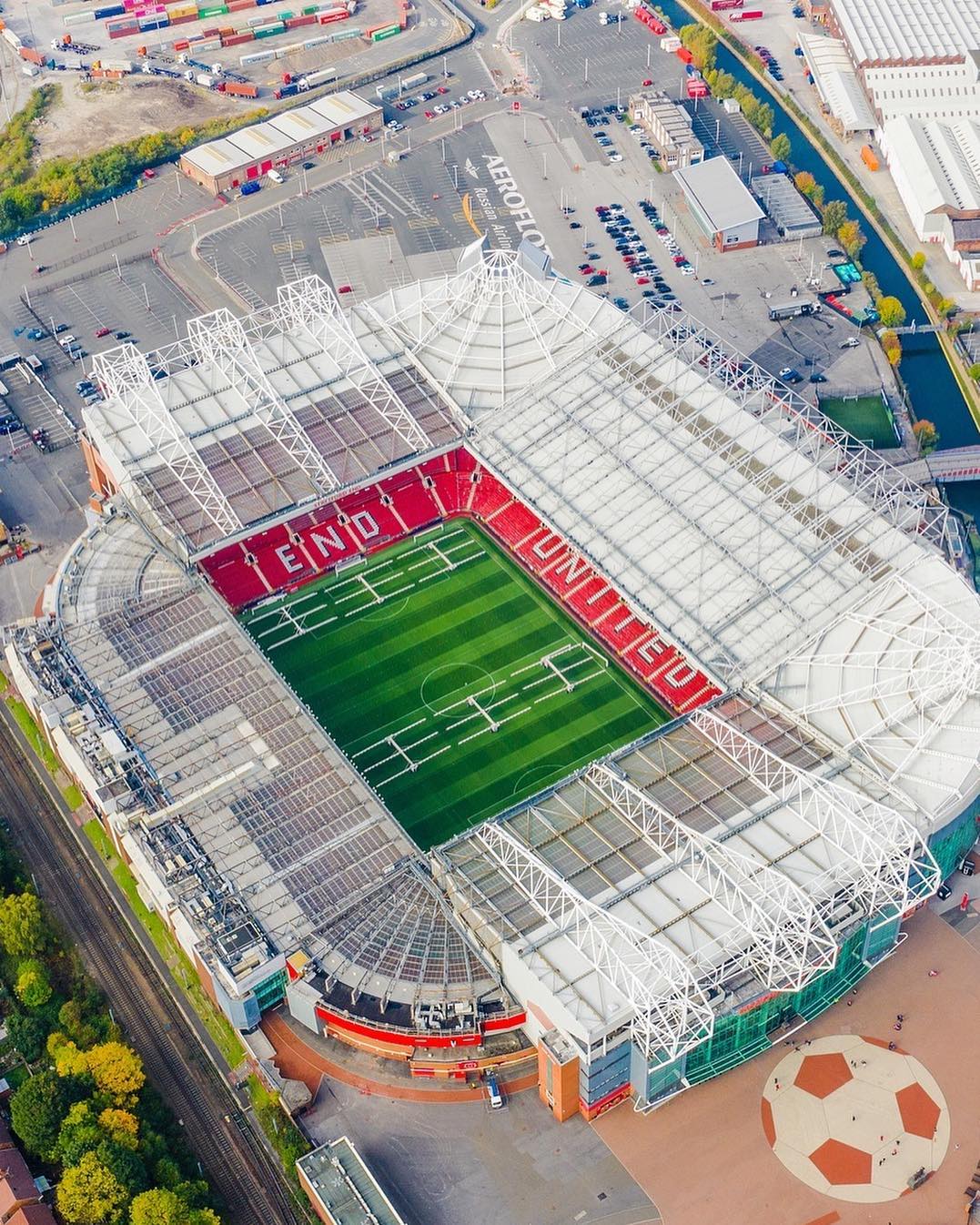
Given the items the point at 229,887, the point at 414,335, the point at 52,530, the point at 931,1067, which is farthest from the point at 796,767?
the point at 52,530

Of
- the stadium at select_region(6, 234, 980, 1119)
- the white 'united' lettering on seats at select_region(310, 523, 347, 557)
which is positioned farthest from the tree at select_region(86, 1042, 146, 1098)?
the white 'united' lettering on seats at select_region(310, 523, 347, 557)

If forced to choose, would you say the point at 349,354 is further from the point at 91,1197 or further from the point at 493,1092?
the point at 91,1197

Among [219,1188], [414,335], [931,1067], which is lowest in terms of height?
[931,1067]

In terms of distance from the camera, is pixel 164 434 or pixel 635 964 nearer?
pixel 635 964

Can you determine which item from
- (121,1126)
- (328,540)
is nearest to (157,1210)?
(121,1126)

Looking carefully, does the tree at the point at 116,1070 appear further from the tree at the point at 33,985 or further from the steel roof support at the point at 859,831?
the steel roof support at the point at 859,831

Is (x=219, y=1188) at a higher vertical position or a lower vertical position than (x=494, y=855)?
lower

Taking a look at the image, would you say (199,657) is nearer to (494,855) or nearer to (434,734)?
(434,734)

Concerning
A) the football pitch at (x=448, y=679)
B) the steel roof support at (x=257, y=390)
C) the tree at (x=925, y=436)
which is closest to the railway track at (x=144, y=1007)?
the football pitch at (x=448, y=679)
